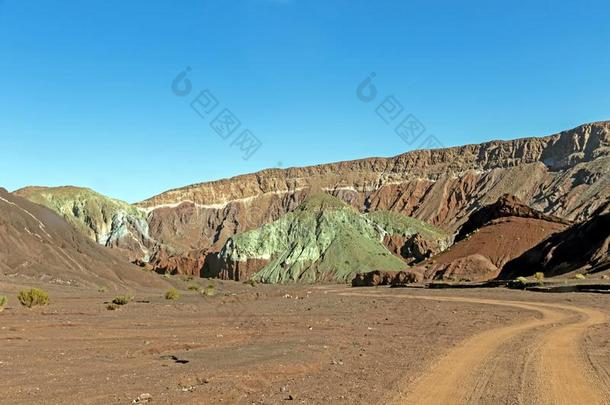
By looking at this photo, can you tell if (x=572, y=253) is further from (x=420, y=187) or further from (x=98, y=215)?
(x=98, y=215)

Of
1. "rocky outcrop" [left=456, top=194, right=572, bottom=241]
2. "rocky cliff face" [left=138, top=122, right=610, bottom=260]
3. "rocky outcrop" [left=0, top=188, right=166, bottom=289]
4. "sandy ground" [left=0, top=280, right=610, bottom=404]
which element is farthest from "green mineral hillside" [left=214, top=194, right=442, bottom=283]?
"sandy ground" [left=0, top=280, right=610, bottom=404]

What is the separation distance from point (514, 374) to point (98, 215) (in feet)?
532

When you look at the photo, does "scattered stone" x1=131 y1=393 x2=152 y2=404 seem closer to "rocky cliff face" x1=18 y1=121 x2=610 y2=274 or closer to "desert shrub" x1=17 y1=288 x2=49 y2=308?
"desert shrub" x1=17 y1=288 x2=49 y2=308

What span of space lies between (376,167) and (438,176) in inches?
1076

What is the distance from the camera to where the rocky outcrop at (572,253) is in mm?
49634

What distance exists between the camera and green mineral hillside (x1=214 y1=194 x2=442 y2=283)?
337ft

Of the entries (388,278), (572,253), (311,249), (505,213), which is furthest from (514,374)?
(311,249)

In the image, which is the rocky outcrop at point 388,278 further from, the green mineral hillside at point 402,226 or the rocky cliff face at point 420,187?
the rocky cliff face at point 420,187

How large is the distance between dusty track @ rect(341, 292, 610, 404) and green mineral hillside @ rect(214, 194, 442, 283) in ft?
265

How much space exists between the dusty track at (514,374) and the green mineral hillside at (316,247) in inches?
3183

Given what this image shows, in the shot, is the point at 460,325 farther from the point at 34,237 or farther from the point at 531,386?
the point at 34,237

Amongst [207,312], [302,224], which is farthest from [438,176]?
[207,312]

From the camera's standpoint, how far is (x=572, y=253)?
55688mm

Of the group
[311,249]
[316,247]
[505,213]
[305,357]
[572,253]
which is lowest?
[305,357]
